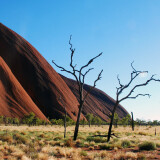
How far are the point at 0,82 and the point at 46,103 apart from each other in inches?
891

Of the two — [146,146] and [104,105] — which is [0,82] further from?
[104,105]

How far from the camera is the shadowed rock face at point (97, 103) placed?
127m

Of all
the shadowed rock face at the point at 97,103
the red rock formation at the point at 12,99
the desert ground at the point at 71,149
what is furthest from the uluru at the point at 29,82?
the desert ground at the point at 71,149

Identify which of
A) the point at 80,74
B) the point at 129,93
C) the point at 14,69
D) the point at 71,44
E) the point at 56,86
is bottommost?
the point at 129,93

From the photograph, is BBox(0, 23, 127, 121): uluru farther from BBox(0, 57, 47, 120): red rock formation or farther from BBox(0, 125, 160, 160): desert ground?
BBox(0, 125, 160, 160): desert ground

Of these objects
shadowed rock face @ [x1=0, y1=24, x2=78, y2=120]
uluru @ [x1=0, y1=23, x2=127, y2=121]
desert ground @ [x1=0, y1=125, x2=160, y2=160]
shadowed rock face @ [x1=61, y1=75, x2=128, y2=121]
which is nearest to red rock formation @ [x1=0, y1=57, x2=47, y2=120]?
uluru @ [x1=0, y1=23, x2=127, y2=121]

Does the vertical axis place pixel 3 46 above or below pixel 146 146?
above

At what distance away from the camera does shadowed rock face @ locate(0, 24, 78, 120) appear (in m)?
84.1

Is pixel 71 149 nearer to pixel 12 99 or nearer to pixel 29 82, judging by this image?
pixel 12 99

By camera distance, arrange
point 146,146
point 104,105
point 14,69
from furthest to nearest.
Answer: point 104,105
point 14,69
point 146,146

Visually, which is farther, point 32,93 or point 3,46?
point 3,46

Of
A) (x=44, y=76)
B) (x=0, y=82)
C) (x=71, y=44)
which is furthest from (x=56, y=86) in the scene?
(x=71, y=44)

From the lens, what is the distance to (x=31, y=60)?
97125mm

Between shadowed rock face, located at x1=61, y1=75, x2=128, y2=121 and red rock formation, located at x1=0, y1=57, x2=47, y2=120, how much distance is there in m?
50.8
